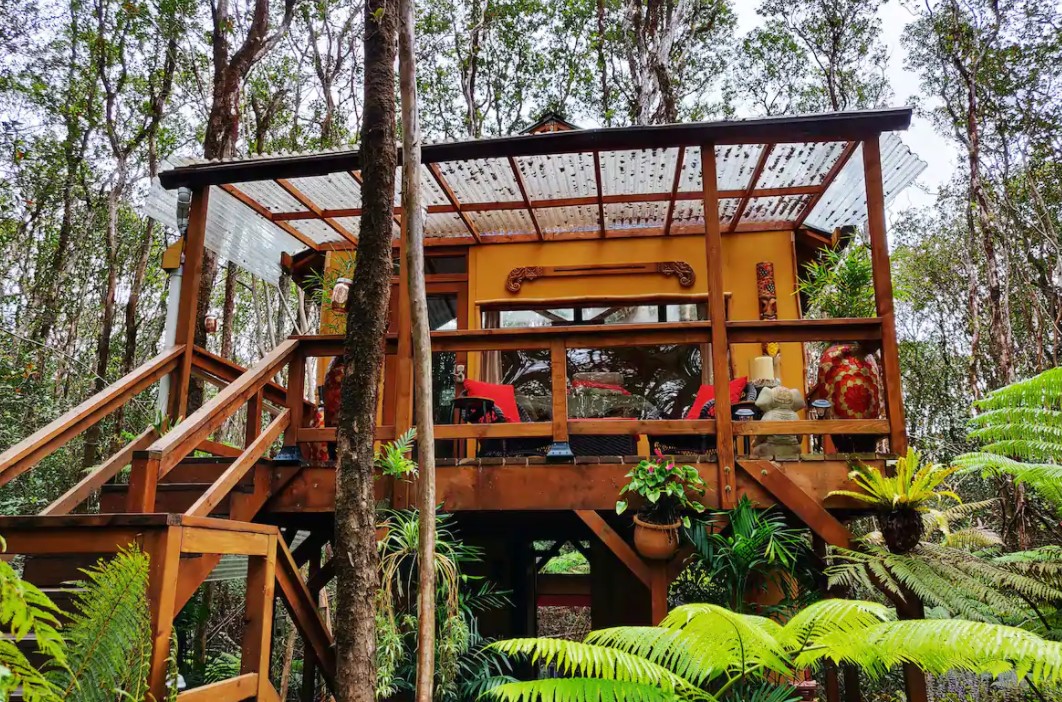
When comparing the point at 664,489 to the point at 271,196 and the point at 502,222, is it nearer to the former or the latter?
the point at 502,222

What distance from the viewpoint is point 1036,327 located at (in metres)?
13.7

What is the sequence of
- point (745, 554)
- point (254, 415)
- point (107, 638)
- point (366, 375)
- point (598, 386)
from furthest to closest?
point (598, 386), point (254, 415), point (745, 554), point (366, 375), point (107, 638)

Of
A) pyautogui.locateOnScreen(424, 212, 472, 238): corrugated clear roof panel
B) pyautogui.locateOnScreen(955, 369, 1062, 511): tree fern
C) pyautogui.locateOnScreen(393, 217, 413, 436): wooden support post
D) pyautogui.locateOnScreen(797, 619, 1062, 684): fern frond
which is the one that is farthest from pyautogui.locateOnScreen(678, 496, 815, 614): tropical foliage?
pyautogui.locateOnScreen(424, 212, 472, 238): corrugated clear roof panel

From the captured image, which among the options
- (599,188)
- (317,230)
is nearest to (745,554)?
(599,188)

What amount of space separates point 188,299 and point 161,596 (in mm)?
3181

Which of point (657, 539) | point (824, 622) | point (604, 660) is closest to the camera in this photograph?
point (604, 660)

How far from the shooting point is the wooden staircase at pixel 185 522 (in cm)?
279

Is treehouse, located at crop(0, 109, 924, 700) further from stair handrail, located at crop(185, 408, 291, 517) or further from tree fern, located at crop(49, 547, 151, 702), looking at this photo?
tree fern, located at crop(49, 547, 151, 702)

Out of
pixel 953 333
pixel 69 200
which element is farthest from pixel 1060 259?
pixel 69 200

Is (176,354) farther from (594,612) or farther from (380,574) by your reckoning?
(594,612)

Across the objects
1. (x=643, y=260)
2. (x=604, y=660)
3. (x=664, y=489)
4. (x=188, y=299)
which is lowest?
(x=604, y=660)

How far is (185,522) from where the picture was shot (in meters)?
2.94

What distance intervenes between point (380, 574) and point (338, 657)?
2.61 feet

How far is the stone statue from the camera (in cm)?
484
